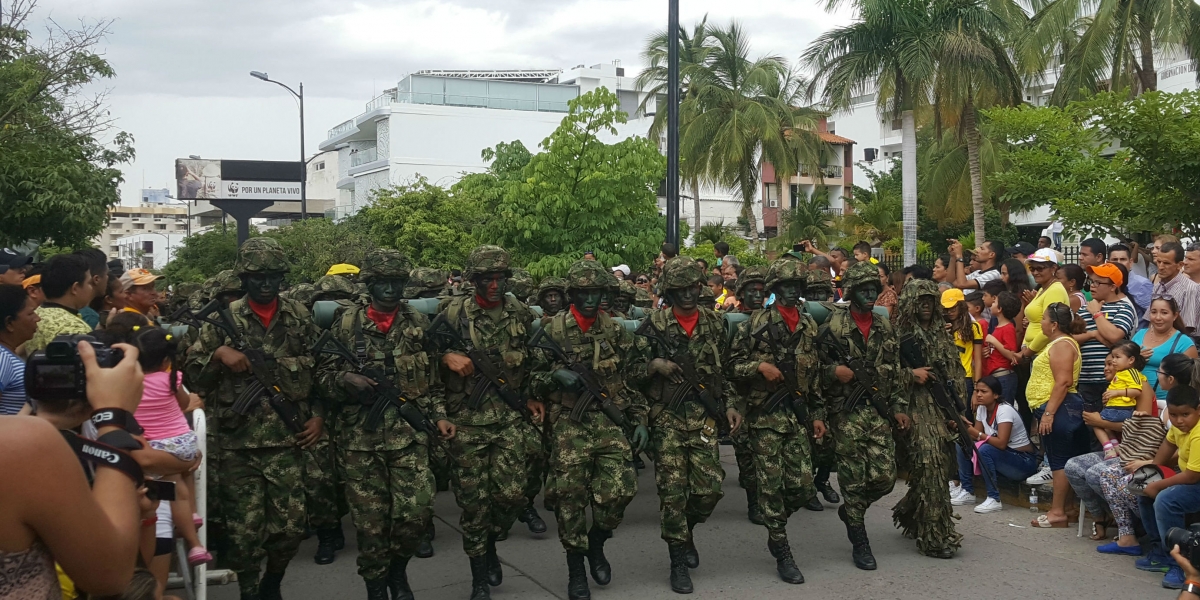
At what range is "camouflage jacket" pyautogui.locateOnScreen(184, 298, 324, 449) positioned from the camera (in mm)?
6031

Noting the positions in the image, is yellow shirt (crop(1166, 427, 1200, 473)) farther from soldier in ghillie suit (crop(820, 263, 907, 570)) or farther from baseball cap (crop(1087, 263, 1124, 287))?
baseball cap (crop(1087, 263, 1124, 287))

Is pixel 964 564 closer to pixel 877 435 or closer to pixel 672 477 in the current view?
pixel 877 435

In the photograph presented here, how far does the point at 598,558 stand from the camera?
678cm

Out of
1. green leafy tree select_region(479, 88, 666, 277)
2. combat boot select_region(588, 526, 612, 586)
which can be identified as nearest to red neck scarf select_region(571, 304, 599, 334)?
combat boot select_region(588, 526, 612, 586)

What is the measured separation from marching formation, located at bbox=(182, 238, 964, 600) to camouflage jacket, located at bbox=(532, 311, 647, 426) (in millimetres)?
14

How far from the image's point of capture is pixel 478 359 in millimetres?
6551

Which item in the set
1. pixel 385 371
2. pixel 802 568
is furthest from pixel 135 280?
pixel 802 568

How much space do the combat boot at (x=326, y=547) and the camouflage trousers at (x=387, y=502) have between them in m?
1.53

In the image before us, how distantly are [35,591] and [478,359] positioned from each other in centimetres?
416

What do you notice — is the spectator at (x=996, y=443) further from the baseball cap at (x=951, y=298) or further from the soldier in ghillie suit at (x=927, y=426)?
the soldier in ghillie suit at (x=927, y=426)

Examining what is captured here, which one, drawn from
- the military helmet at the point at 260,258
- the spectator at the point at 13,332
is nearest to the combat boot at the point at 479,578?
the military helmet at the point at 260,258

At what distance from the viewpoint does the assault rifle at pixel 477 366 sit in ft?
21.4

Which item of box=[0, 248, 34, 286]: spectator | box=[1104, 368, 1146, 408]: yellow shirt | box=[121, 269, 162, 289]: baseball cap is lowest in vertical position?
box=[1104, 368, 1146, 408]: yellow shirt

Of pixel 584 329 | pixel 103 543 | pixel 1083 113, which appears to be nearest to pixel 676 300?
pixel 584 329
